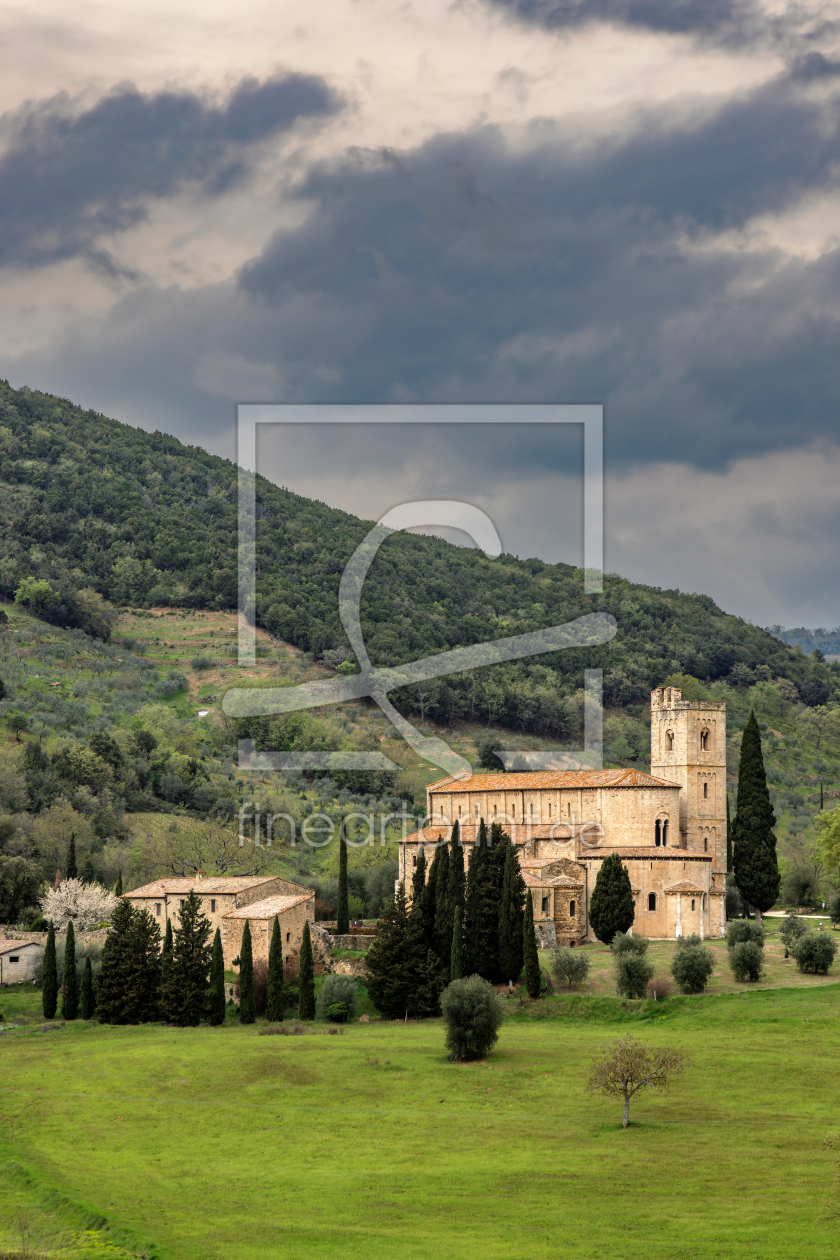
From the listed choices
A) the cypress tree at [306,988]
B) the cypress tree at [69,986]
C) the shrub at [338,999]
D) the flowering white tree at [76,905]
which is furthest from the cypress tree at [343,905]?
the cypress tree at [69,986]

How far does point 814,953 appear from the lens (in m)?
48.2

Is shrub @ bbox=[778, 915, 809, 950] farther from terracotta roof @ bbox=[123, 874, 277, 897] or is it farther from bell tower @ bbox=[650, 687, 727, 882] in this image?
terracotta roof @ bbox=[123, 874, 277, 897]

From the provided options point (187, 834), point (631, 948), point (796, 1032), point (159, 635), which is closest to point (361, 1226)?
point (796, 1032)

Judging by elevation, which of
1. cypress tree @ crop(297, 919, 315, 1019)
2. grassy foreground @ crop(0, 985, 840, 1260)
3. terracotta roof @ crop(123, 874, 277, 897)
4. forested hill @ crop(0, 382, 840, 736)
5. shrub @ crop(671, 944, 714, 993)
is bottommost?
grassy foreground @ crop(0, 985, 840, 1260)

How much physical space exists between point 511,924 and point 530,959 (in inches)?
89.1

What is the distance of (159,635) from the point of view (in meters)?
142

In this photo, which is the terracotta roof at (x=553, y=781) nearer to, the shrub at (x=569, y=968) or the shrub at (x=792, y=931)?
the shrub at (x=792, y=931)

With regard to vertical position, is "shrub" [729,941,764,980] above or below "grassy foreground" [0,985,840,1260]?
above

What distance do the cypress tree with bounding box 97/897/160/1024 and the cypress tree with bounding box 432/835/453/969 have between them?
11.2 m

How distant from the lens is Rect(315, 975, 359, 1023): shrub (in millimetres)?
49478

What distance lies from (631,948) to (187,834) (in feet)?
116

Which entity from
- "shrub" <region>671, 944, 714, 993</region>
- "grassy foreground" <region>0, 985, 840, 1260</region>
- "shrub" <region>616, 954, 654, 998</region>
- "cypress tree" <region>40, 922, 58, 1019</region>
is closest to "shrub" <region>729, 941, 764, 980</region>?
"shrub" <region>671, 944, 714, 993</region>

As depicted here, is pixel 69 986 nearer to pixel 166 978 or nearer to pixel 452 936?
pixel 166 978

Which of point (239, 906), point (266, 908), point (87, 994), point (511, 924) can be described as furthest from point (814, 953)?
point (87, 994)
